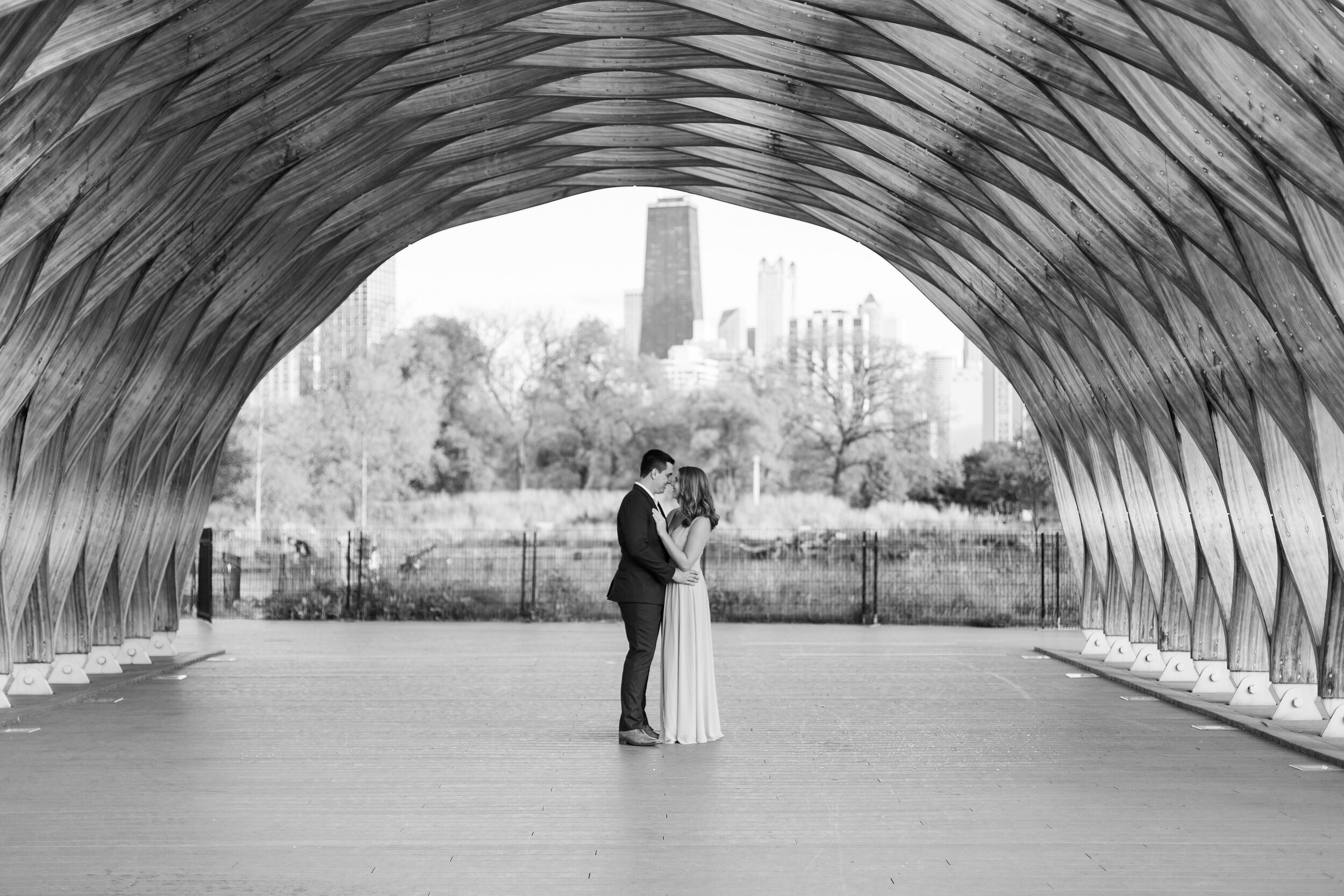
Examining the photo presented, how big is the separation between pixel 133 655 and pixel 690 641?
10.4 meters

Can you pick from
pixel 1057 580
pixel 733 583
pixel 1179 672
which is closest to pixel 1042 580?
pixel 1057 580

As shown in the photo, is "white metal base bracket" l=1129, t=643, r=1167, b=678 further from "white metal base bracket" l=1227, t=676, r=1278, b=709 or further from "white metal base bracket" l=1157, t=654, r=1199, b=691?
"white metal base bracket" l=1227, t=676, r=1278, b=709

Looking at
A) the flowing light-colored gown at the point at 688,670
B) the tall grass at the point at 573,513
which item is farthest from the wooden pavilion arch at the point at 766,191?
the tall grass at the point at 573,513

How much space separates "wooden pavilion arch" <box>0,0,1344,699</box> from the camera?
11.5 m

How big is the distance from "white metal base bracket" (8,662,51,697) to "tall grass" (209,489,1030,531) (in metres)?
33.3

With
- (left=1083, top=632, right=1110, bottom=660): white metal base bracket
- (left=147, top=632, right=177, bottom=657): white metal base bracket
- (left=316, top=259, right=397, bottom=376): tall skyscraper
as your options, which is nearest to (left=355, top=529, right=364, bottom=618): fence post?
(left=147, top=632, right=177, bottom=657): white metal base bracket

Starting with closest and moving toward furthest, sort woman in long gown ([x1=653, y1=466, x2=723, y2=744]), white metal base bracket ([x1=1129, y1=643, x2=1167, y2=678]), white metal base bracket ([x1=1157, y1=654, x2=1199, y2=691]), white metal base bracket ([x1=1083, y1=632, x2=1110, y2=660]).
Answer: woman in long gown ([x1=653, y1=466, x2=723, y2=744]) < white metal base bracket ([x1=1157, y1=654, x2=1199, y2=691]) < white metal base bracket ([x1=1129, y1=643, x2=1167, y2=678]) < white metal base bracket ([x1=1083, y1=632, x2=1110, y2=660])

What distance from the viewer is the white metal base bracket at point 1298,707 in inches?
553

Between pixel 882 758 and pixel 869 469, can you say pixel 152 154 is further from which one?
pixel 869 469

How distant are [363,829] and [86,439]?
391 inches

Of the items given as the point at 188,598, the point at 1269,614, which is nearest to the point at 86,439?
the point at 1269,614

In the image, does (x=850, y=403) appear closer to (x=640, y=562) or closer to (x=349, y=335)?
(x=349, y=335)

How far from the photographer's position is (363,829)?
877 centimetres

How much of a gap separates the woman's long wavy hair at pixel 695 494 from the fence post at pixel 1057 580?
1731cm
